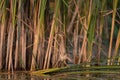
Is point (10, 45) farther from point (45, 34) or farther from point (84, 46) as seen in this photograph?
point (84, 46)

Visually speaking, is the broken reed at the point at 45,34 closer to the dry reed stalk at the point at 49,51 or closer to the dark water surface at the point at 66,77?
the dry reed stalk at the point at 49,51

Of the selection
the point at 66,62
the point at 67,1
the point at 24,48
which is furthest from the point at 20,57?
the point at 67,1

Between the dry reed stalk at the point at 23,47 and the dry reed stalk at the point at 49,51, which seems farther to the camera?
the dry reed stalk at the point at 23,47

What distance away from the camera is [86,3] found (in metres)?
6.10

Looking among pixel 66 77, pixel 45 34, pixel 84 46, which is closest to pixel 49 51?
pixel 45 34

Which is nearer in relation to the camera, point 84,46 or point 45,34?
point 84,46

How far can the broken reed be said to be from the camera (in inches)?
240

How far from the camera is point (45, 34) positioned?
6379mm

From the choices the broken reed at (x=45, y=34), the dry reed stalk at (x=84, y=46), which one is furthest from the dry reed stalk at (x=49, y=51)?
the dry reed stalk at (x=84, y=46)

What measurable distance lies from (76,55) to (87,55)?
25 cm

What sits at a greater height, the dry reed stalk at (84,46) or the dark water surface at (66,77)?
the dry reed stalk at (84,46)

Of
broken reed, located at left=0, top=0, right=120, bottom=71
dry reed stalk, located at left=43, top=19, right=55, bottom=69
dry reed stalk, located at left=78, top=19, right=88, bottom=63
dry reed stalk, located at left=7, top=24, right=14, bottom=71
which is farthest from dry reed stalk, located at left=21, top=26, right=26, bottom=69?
dry reed stalk, located at left=78, top=19, right=88, bottom=63

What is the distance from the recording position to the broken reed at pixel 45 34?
609 cm

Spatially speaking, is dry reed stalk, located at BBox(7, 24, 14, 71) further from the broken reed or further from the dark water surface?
the dark water surface
